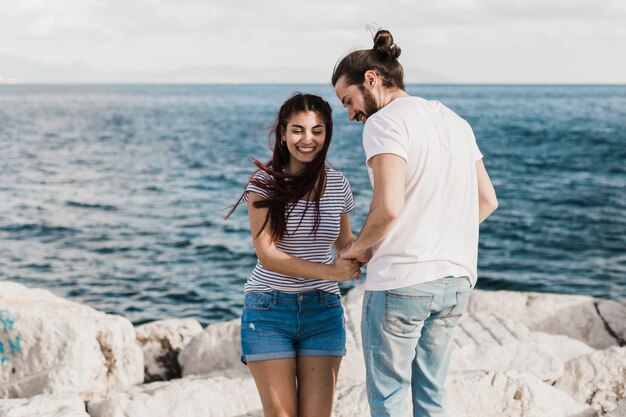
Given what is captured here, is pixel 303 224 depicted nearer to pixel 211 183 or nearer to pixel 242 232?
pixel 242 232

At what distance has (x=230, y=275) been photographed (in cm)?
1411

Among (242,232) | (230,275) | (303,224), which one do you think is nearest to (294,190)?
(303,224)

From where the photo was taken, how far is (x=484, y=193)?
3738 millimetres

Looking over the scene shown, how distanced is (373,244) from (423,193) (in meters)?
0.33

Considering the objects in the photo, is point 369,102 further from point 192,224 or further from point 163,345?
point 192,224

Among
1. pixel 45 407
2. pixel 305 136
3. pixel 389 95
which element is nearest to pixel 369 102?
pixel 389 95

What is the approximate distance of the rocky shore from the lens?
498cm

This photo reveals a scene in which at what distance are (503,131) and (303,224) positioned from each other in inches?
1926

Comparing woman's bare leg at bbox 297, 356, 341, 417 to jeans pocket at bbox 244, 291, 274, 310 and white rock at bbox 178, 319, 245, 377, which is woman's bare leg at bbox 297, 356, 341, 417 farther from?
white rock at bbox 178, 319, 245, 377

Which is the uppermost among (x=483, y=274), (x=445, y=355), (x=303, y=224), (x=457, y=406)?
(x=303, y=224)

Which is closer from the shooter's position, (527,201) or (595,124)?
(527,201)

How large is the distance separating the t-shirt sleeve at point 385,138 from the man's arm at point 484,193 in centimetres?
64

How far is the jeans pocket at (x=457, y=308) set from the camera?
3.42 m

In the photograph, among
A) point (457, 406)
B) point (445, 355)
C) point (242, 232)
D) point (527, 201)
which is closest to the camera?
point (445, 355)
